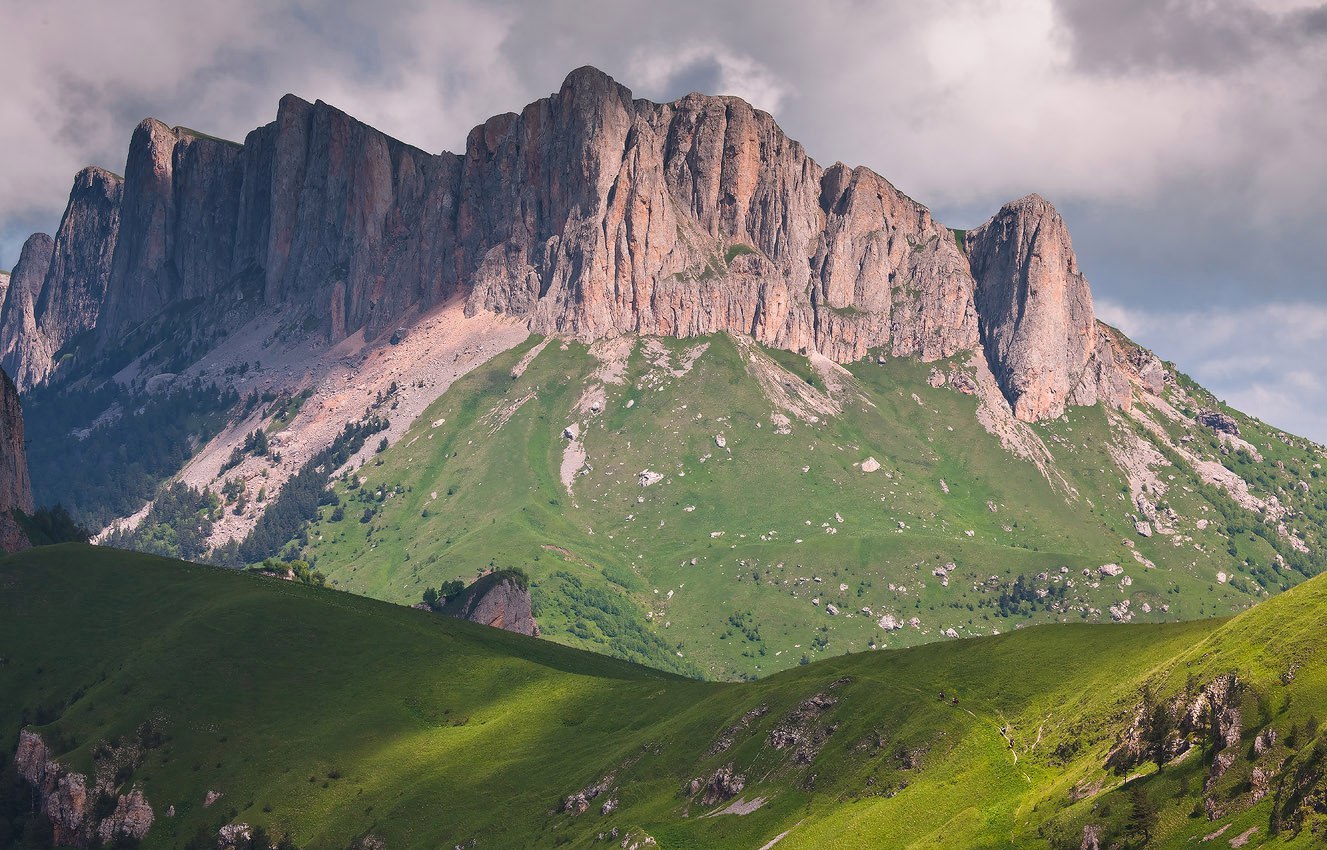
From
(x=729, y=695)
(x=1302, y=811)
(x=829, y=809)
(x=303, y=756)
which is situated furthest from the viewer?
(x=303, y=756)

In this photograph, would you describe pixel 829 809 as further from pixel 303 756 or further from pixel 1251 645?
pixel 303 756

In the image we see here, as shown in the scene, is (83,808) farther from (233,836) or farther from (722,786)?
(722,786)

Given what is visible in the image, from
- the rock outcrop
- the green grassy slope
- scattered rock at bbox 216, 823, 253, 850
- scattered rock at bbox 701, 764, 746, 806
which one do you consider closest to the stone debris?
scattered rock at bbox 701, 764, 746, 806

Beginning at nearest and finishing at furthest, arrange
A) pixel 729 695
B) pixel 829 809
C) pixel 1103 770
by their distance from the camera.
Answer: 1. pixel 1103 770
2. pixel 829 809
3. pixel 729 695

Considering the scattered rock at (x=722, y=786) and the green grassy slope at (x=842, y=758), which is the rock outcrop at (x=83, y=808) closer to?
the green grassy slope at (x=842, y=758)

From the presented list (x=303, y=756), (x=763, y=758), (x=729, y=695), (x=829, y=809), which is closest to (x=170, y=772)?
(x=303, y=756)

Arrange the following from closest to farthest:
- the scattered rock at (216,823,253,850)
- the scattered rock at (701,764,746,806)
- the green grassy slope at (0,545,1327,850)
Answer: the green grassy slope at (0,545,1327,850), the scattered rock at (701,764,746,806), the scattered rock at (216,823,253,850)

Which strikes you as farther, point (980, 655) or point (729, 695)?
point (729, 695)

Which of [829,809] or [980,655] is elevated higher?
[980,655]

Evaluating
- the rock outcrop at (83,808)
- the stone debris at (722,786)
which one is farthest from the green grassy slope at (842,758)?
the rock outcrop at (83,808)

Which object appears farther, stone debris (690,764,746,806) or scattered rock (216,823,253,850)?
scattered rock (216,823,253,850)

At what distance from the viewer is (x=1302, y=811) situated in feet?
289

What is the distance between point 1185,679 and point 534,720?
10154cm

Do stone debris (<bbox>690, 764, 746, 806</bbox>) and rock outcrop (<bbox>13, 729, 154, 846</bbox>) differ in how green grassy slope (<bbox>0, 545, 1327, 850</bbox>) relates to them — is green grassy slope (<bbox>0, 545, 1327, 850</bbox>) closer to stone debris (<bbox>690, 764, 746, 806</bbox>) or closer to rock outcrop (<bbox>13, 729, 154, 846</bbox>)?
stone debris (<bbox>690, 764, 746, 806</bbox>)
